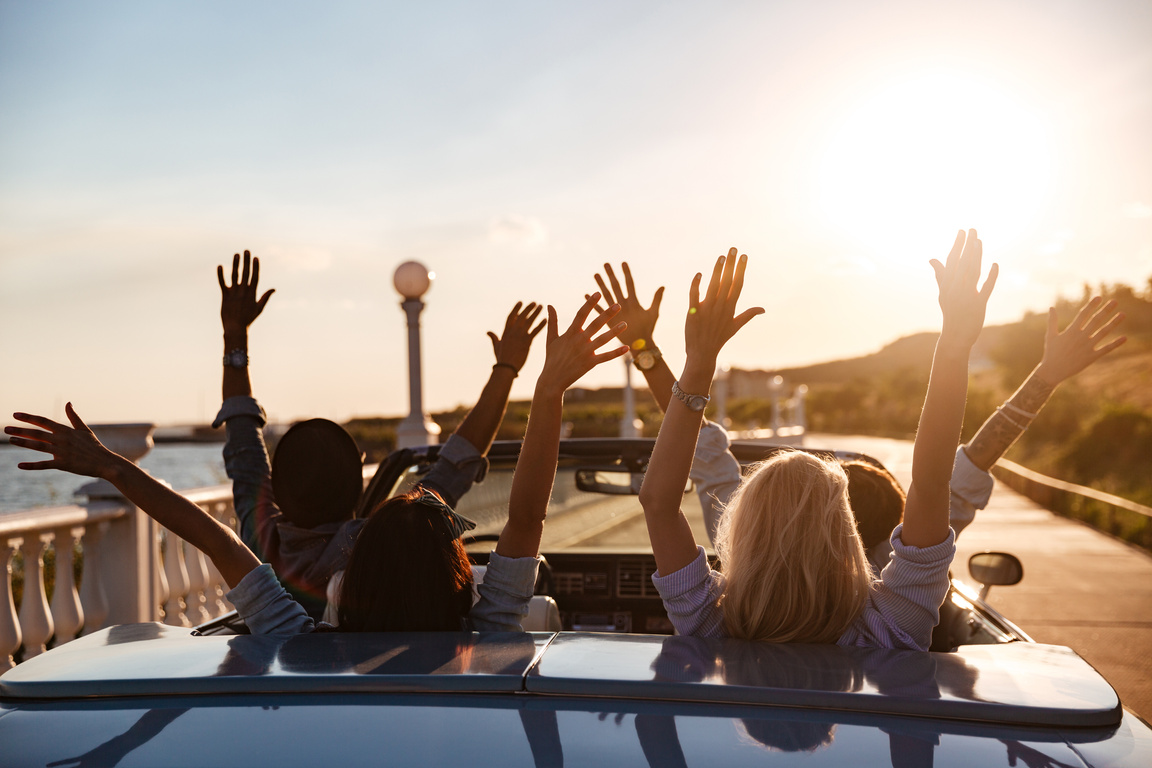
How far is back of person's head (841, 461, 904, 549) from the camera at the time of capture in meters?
2.82

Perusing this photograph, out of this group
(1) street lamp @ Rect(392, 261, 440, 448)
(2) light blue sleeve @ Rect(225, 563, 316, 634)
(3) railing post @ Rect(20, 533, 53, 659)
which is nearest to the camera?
(2) light blue sleeve @ Rect(225, 563, 316, 634)

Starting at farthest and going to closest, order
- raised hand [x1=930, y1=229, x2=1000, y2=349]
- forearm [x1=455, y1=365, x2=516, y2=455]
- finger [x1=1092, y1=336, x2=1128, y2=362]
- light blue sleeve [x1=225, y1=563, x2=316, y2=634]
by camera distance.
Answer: forearm [x1=455, y1=365, x2=516, y2=455] < finger [x1=1092, y1=336, x2=1128, y2=362] < light blue sleeve [x1=225, y1=563, x2=316, y2=634] < raised hand [x1=930, y1=229, x2=1000, y2=349]

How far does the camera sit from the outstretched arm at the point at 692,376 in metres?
2.00

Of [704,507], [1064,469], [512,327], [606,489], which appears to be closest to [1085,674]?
[704,507]

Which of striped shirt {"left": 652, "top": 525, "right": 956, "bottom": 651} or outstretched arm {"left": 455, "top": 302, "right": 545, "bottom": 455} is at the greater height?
outstretched arm {"left": 455, "top": 302, "right": 545, "bottom": 455}

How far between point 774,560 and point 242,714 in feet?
3.74

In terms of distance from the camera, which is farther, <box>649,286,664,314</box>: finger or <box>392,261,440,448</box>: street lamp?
<box>392,261,440,448</box>: street lamp

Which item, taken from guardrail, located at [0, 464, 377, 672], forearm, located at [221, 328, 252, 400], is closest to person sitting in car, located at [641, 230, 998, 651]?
forearm, located at [221, 328, 252, 400]

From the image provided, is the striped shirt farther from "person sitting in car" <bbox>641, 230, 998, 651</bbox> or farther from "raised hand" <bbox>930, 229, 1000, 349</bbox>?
"raised hand" <bbox>930, 229, 1000, 349</bbox>

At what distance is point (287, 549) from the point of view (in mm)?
3098

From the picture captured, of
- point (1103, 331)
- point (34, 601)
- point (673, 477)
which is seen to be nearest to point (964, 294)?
point (673, 477)

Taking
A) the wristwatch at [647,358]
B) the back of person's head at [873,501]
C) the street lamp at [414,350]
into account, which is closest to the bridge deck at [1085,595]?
the back of person's head at [873,501]

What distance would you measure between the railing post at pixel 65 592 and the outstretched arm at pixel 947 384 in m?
4.79

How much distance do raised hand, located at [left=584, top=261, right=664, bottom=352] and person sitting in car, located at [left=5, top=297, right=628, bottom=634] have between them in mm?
1041
